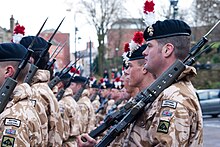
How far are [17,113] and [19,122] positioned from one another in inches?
3.1

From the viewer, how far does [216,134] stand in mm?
19703

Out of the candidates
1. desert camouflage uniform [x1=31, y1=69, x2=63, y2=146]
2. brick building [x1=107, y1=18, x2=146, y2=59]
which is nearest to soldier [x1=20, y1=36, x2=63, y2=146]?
desert camouflage uniform [x1=31, y1=69, x2=63, y2=146]

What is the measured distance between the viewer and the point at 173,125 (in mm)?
3623

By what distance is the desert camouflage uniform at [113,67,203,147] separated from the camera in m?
3.62

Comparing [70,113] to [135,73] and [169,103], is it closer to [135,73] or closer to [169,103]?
[135,73]

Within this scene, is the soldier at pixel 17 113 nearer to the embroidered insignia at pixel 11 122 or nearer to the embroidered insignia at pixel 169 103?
the embroidered insignia at pixel 11 122

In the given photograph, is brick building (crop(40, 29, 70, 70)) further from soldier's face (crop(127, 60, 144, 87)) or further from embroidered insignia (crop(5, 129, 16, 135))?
embroidered insignia (crop(5, 129, 16, 135))

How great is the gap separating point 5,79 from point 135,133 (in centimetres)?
123

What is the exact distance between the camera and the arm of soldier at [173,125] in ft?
→ 11.8

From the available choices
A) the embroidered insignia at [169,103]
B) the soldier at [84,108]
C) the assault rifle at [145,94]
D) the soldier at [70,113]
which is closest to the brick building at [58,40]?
the soldier at [84,108]

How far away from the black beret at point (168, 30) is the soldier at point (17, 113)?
1.19 metres

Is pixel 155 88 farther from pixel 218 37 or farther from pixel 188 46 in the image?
pixel 218 37

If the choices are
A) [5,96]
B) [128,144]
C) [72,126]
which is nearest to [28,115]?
[5,96]

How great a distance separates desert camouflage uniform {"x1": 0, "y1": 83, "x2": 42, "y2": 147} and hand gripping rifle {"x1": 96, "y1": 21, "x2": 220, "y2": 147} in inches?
23.5
